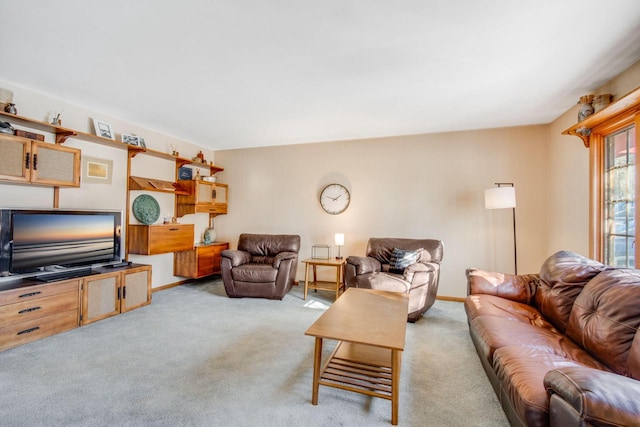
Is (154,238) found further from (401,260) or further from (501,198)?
(501,198)

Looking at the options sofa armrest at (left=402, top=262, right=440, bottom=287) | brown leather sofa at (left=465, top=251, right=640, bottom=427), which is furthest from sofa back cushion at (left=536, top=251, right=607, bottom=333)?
sofa armrest at (left=402, top=262, right=440, bottom=287)

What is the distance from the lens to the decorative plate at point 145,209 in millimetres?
4066

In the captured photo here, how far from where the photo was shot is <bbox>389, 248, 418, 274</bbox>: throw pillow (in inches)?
145

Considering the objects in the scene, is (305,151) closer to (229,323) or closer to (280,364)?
(229,323)

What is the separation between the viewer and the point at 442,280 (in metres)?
4.15

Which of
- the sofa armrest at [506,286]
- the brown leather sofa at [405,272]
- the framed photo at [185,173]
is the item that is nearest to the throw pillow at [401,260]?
the brown leather sofa at [405,272]

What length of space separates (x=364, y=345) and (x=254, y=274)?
2254mm

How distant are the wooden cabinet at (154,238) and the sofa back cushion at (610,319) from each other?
Result: 14.5 feet

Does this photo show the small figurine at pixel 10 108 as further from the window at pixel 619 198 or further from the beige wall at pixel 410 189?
the window at pixel 619 198

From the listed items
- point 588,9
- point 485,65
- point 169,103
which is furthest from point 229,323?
point 588,9

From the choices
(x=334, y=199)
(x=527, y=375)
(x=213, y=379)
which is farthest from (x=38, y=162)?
(x=527, y=375)

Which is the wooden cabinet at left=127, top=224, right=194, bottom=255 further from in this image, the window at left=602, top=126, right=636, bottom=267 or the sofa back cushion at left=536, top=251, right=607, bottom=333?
the window at left=602, top=126, right=636, bottom=267

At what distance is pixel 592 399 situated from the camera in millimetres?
923

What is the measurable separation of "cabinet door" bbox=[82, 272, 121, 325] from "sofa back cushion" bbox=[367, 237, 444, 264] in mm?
3180
